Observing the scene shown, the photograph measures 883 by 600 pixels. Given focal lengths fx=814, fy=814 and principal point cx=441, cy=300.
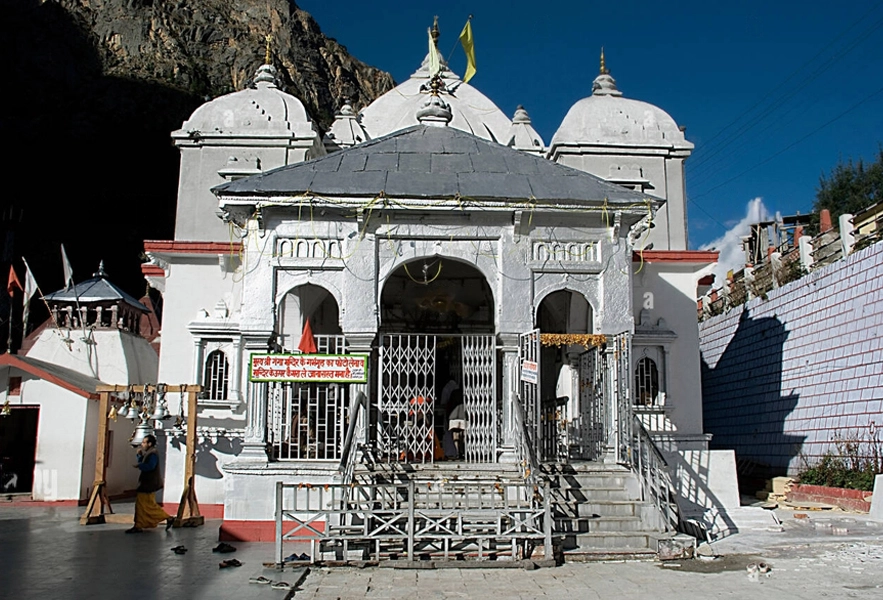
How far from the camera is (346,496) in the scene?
10.9 metres

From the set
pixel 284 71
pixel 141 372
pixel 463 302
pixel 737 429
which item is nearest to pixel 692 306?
pixel 463 302

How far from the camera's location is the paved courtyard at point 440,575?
8883 mm

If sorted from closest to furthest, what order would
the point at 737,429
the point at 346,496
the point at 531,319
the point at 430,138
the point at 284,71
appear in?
1. the point at 346,496
2. the point at 531,319
3. the point at 430,138
4. the point at 737,429
5. the point at 284,71

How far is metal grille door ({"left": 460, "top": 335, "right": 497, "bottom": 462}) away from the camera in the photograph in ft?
42.8

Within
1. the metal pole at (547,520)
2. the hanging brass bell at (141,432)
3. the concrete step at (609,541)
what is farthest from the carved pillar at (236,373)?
the metal pole at (547,520)

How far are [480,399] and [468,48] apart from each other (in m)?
8.40

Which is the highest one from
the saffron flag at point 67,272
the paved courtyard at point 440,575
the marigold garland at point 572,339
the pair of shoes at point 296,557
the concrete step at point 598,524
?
the saffron flag at point 67,272

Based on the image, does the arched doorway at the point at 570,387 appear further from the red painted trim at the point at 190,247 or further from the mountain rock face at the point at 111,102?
the mountain rock face at the point at 111,102

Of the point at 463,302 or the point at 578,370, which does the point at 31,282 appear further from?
the point at 578,370

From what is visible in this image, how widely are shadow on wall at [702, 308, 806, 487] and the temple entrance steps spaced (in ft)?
31.4

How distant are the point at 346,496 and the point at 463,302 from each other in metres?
7.53

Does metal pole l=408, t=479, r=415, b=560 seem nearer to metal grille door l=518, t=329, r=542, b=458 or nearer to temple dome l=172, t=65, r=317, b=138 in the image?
metal grille door l=518, t=329, r=542, b=458

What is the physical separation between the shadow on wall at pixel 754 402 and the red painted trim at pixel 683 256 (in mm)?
5383

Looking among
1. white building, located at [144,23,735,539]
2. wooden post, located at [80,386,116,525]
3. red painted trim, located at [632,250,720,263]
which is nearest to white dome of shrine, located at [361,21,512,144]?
white building, located at [144,23,735,539]
